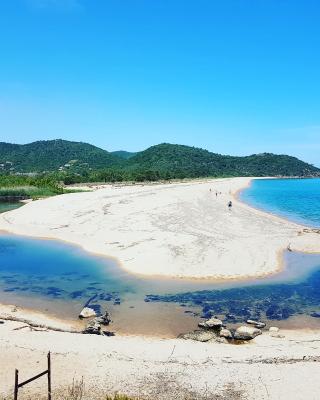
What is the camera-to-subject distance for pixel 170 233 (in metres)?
41.2

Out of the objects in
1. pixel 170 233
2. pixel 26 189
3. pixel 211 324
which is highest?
pixel 26 189

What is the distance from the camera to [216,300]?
26.2 meters

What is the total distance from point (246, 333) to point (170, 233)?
69.2 feet

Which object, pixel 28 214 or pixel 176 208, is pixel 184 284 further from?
pixel 28 214

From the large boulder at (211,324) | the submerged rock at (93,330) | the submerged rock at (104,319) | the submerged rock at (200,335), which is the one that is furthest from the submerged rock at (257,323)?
the submerged rock at (93,330)

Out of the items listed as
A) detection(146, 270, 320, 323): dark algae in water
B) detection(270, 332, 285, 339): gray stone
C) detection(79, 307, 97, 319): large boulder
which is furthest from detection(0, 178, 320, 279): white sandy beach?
detection(270, 332, 285, 339): gray stone

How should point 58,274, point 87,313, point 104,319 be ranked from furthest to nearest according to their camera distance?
point 58,274 → point 87,313 → point 104,319

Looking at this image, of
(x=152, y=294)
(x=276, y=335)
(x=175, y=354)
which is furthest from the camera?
(x=152, y=294)

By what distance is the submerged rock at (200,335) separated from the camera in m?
20.3

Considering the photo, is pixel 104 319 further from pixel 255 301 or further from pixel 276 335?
pixel 255 301

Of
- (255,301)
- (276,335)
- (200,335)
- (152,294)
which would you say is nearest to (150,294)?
(152,294)

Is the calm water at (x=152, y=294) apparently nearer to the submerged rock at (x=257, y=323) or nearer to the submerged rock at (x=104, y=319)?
the submerged rock at (x=104, y=319)

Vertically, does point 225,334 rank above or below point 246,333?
below

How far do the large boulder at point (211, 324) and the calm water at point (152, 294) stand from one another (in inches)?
28.0
